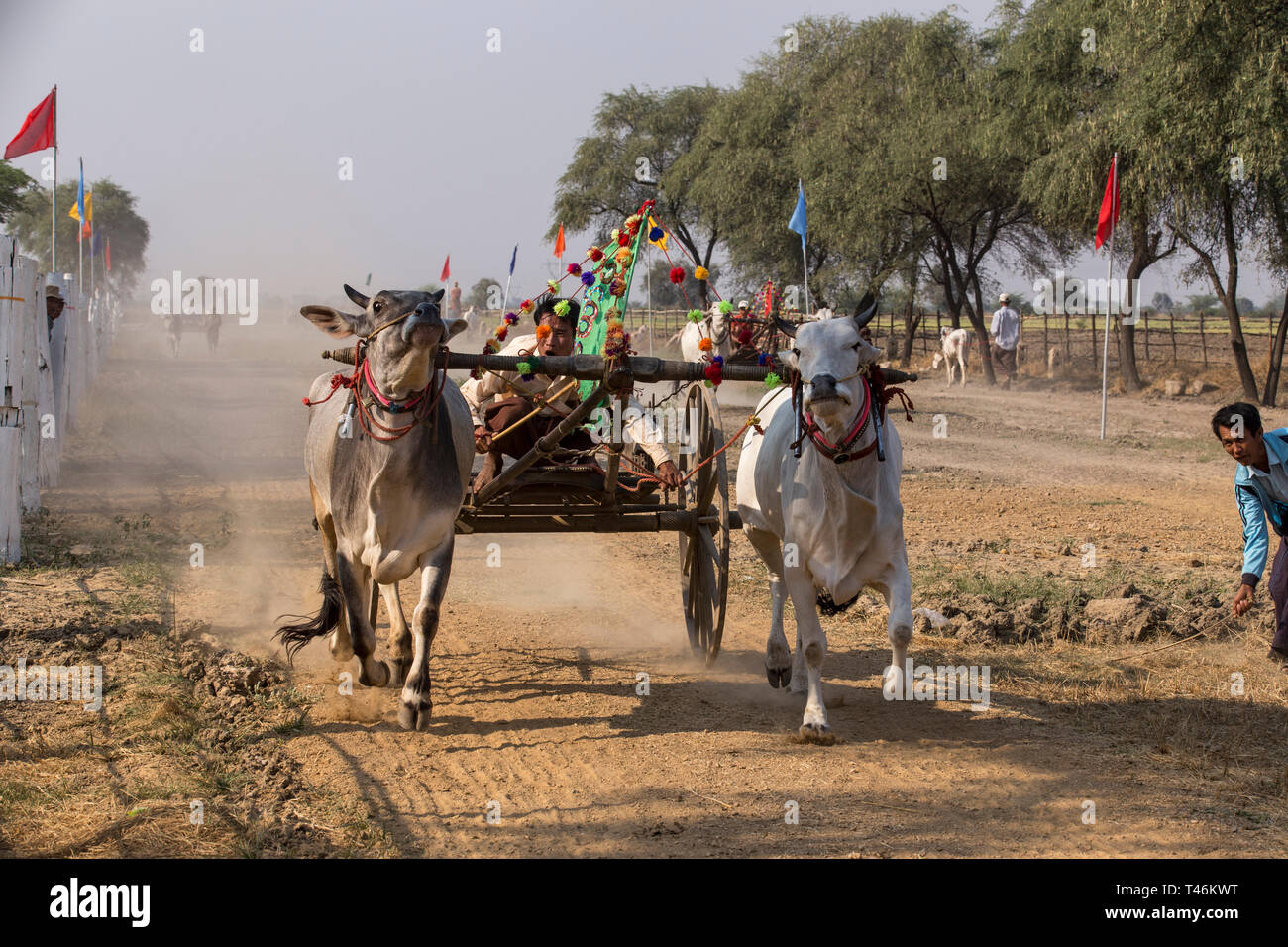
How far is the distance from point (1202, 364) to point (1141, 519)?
60.4 feet

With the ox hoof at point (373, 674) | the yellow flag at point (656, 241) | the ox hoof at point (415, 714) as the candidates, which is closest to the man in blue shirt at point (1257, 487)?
the yellow flag at point (656, 241)

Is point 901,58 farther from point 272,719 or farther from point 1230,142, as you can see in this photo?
point 272,719

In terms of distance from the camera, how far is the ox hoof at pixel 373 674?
589 cm

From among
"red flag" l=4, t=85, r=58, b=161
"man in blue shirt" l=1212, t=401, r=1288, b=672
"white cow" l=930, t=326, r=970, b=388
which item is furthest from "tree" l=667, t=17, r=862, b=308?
"man in blue shirt" l=1212, t=401, r=1288, b=672

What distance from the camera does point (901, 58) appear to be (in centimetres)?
3153

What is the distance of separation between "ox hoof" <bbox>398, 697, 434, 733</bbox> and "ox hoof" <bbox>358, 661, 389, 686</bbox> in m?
0.31

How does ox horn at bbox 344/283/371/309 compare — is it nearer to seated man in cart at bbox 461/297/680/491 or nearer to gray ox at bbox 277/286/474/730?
gray ox at bbox 277/286/474/730

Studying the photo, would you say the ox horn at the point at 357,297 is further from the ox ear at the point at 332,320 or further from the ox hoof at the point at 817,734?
the ox hoof at the point at 817,734

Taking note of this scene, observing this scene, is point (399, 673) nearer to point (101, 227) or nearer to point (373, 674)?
point (373, 674)

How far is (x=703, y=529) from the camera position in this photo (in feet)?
24.1

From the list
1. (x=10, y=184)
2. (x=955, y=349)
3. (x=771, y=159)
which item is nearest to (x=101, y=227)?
(x=10, y=184)

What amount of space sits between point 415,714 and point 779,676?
1.98m

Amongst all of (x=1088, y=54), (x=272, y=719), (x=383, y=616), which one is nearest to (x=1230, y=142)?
(x=1088, y=54)

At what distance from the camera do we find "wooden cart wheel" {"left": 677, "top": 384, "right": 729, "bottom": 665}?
22.6ft
